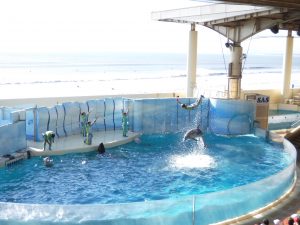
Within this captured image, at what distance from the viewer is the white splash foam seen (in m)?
19.3

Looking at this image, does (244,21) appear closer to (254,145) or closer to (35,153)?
(254,145)

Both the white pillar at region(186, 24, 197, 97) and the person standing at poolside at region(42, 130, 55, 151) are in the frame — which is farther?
the white pillar at region(186, 24, 197, 97)

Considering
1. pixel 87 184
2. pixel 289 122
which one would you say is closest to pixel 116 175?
pixel 87 184

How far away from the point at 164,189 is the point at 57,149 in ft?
22.3

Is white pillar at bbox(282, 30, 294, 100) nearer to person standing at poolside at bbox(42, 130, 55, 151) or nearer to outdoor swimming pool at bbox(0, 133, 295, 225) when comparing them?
outdoor swimming pool at bbox(0, 133, 295, 225)

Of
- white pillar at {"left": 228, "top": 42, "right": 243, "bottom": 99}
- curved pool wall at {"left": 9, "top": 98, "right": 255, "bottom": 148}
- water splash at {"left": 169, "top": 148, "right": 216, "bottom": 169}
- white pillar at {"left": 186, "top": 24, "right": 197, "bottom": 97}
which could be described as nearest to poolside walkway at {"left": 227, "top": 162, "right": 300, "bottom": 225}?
water splash at {"left": 169, "top": 148, "right": 216, "bottom": 169}

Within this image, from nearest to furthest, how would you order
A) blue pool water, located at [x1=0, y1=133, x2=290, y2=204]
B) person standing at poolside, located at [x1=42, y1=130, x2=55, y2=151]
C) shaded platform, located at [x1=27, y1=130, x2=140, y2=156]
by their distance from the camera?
blue pool water, located at [x1=0, y1=133, x2=290, y2=204]
person standing at poolside, located at [x1=42, y1=130, x2=55, y2=151]
shaded platform, located at [x1=27, y1=130, x2=140, y2=156]

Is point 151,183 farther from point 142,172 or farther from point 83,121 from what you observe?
point 83,121

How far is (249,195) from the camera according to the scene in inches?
459

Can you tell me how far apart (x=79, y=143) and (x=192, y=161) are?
5.96 meters

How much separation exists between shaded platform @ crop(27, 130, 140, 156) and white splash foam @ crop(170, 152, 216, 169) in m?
3.80

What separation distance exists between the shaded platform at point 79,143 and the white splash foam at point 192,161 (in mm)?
3801

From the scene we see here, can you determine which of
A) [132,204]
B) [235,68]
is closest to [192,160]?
[132,204]

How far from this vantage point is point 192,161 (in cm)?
2008
